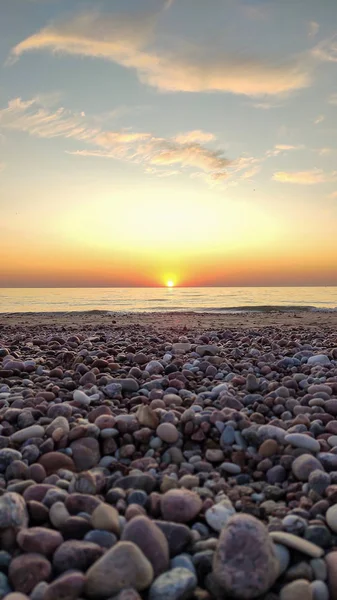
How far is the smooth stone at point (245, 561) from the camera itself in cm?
164

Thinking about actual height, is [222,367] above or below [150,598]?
above

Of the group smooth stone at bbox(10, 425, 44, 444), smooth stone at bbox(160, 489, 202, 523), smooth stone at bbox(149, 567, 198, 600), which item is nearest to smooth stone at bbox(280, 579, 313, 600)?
smooth stone at bbox(149, 567, 198, 600)

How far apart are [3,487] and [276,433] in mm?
1714

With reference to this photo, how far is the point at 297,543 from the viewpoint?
1.85 meters

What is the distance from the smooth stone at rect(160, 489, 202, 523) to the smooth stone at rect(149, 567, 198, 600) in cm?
38

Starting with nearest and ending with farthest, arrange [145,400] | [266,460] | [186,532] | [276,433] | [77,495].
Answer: [186,532], [77,495], [266,460], [276,433], [145,400]

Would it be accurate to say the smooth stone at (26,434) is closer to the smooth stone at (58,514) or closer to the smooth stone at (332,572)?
the smooth stone at (58,514)

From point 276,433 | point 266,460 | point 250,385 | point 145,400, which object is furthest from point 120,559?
point 250,385

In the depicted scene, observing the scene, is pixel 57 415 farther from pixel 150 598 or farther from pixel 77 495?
pixel 150 598

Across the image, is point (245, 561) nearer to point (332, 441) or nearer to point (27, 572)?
point (27, 572)

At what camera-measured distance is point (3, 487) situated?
2.40 metres

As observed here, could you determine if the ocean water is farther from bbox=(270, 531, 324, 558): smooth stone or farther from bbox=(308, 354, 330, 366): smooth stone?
bbox=(270, 531, 324, 558): smooth stone

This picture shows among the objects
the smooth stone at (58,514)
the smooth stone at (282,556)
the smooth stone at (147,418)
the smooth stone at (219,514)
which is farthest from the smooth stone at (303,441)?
the smooth stone at (58,514)

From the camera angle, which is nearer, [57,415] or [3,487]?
[3,487]
